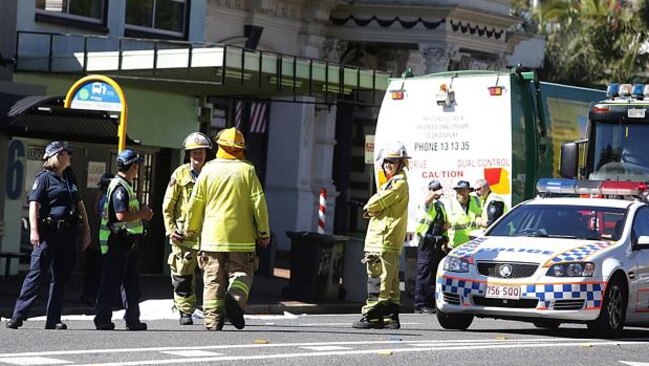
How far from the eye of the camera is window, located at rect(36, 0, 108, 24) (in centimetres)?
2480

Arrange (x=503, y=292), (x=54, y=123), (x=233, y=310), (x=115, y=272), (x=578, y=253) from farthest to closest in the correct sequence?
(x=54, y=123)
(x=578, y=253)
(x=503, y=292)
(x=115, y=272)
(x=233, y=310)

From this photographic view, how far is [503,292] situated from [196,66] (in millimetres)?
7197

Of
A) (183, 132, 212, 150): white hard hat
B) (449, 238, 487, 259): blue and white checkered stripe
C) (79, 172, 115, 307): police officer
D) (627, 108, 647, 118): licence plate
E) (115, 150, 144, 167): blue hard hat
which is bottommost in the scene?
(79, 172, 115, 307): police officer

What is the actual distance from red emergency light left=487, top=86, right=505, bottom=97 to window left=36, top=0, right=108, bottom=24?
20.6ft

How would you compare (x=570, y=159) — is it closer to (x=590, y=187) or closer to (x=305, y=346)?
Answer: (x=590, y=187)

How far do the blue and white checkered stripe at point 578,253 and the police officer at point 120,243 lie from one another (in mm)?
3948

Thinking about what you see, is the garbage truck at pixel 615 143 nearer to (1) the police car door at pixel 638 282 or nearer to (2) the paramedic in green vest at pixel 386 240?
(1) the police car door at pixel 638 282

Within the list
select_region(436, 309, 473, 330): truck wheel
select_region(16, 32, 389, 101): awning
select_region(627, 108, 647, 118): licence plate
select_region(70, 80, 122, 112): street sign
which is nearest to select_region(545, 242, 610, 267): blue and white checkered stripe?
select_region(436, 309, 473, 330): truck wheel

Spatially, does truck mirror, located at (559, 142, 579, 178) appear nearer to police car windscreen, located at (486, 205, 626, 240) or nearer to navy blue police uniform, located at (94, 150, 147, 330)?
police car windscreen, located at (486, 205, 626, 240)

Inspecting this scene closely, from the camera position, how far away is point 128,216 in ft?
51.4

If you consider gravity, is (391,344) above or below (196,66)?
below

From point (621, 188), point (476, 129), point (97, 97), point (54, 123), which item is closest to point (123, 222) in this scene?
point (97, 97)

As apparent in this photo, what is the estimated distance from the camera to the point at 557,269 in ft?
54.4

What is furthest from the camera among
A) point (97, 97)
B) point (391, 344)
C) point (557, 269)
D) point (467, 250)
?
point (97, 97)
